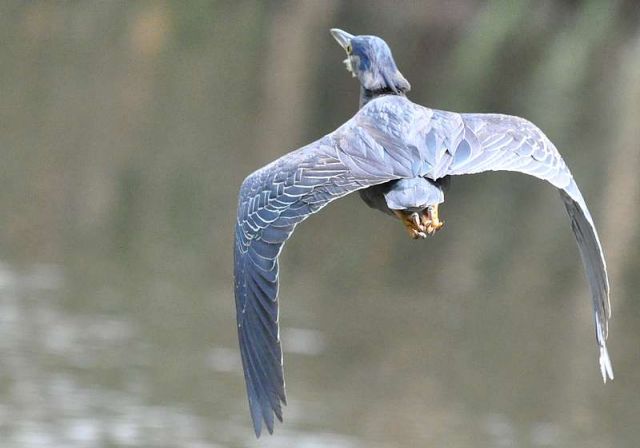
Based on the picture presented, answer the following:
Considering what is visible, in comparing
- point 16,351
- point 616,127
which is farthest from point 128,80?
point 16,351

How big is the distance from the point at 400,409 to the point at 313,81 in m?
12.0

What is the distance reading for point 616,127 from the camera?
2883cm

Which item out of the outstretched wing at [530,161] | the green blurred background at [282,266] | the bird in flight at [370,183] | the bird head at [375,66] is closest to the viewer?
the bird in flight at [370,183]

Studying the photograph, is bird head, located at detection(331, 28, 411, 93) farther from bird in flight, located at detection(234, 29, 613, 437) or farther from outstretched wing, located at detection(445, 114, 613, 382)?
outstretched wing, located at detection(445, 114, 613, 382)

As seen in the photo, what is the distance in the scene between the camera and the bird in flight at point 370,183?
6371 mm

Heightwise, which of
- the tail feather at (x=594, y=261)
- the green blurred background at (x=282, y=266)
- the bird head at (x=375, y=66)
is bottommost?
the green blurred background at (x=282, y=266)

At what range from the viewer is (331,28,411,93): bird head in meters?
7.27

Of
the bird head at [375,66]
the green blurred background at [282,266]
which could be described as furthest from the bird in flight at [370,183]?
the green blurred background at [282,266]

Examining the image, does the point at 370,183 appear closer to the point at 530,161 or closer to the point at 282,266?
the point at 530,161

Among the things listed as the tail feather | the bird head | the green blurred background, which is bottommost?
the green blurred background

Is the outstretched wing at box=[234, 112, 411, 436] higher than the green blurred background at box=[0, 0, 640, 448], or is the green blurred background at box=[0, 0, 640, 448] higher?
the outstretched wing at box=[234, 112, 411, 436]

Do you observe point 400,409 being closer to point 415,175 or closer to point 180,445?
point 180,445

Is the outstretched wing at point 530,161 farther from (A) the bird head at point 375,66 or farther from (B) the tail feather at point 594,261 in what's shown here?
(A) the bird head at point 375,66

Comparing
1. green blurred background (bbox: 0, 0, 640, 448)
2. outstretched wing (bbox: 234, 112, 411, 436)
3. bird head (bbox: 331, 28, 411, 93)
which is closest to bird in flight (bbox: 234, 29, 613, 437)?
outstretched wing (bbox: 234, 112, 411, 436)
